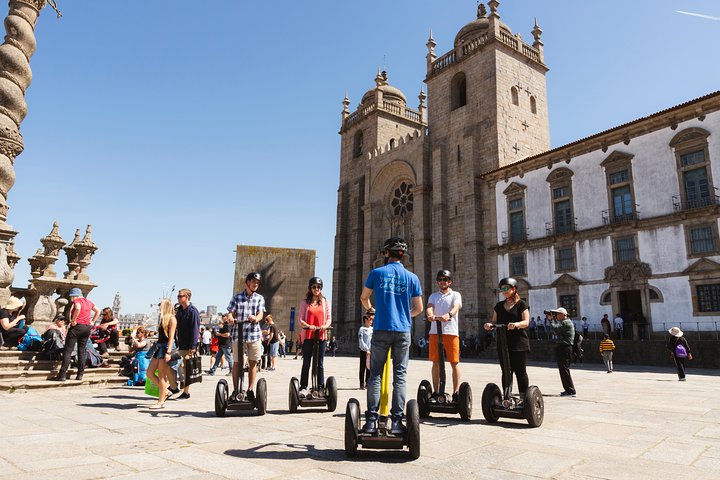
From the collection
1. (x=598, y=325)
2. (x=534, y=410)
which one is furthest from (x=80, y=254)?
(x=598, y=325)

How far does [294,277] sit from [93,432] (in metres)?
36.5

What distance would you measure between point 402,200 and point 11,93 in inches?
1102

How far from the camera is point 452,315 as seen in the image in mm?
5773

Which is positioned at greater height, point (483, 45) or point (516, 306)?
point (483, 45)

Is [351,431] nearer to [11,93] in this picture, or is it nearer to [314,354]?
[314,354]

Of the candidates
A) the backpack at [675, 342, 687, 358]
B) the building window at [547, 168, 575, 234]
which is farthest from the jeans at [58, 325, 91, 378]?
the building window at [547, 168, 575, 234]

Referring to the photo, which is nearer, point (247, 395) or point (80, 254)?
point (247, 395)

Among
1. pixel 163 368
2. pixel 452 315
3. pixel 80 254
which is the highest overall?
pixel 80 254

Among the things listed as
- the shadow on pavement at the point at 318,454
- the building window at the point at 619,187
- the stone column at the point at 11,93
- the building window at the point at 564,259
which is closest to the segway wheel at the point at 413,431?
the shadow on pavement at the point at 318,454

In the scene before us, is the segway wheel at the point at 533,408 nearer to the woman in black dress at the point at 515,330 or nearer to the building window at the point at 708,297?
the woman in black dress at the point at 515,330

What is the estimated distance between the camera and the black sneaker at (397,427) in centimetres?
386

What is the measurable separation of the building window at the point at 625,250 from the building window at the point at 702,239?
2346 millimetres

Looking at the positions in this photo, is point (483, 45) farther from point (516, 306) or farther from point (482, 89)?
point (516, 306)

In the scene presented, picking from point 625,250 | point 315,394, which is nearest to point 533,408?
point 315,394
